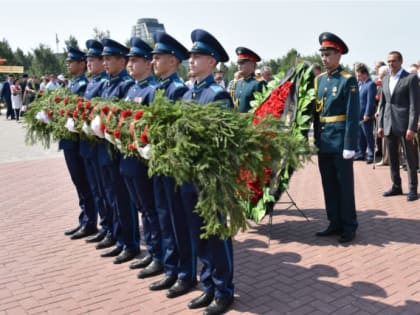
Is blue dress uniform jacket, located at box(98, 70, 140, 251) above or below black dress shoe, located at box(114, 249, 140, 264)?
above

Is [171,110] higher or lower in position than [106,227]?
higher

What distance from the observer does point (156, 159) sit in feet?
10.5

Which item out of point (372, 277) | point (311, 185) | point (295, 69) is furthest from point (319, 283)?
point (311, 185)

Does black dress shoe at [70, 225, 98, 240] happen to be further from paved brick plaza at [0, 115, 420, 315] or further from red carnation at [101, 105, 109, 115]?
red carnation at [101, 105, 109, 115]

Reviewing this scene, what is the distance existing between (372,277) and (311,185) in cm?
406

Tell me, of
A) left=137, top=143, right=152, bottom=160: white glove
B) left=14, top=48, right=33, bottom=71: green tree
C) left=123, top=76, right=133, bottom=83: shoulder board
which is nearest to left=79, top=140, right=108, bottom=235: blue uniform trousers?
left=123, top=76, right=133, bottom=83: shoulder board

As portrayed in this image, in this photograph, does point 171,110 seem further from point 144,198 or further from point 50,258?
point 50,258

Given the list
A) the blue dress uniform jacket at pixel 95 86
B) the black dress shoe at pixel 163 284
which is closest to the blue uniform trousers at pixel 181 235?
the black dress shoe at pixel 163 284

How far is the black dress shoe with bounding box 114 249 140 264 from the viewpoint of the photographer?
4.66 meters

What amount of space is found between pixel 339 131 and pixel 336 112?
218 mm

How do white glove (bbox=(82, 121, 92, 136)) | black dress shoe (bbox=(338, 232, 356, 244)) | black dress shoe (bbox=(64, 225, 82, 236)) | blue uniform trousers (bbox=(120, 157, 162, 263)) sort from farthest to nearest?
black dress shoe (bbox=(64, 225, 82, 236)) < black dress shoe (bbox=(338, 232, 356, 244)) < white glove (bbox=(82, 121, 92, 136)) < blue uniform trousers (bbox=(120, 157, 162, 263))

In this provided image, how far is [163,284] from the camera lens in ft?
13.1

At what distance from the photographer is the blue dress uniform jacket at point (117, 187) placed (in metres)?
4.56

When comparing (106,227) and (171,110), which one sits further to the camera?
(106,227)
